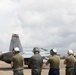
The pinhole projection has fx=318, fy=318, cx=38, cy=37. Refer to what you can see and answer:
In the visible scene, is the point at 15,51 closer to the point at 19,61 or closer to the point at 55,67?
the point at 19,61

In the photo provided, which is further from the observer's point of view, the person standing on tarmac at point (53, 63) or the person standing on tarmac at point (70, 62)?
the person standing on tarmac at point (70, 62)

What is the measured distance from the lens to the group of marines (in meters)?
12.2

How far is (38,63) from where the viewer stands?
12.9 metres

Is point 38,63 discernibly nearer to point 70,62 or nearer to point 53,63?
point 53,63

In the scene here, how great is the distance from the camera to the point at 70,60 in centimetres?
1346

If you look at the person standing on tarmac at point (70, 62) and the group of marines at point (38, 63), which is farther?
the person standing on tarmac at point (70, 62)

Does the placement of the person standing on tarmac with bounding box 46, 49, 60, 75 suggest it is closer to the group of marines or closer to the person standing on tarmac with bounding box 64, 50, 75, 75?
the group of marines

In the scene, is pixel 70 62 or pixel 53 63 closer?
pixel 53 63

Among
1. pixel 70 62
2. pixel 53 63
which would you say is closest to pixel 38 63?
pixel 53 63

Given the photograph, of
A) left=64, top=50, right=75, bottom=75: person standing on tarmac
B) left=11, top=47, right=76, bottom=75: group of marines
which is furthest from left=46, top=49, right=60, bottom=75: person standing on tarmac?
left=64, top=50, right=75, bottom=75: person standing on tarmac

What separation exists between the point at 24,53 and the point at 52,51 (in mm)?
26090

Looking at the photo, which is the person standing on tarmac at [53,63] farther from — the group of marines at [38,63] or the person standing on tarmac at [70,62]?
the person standing on tarmac at [70,62]

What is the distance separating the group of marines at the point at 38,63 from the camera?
1216 centimetres

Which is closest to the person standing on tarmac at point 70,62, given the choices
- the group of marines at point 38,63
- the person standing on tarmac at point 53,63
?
the group of marines at point 38,63
